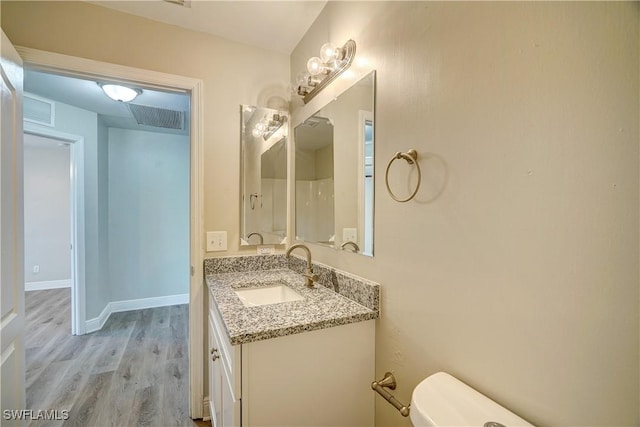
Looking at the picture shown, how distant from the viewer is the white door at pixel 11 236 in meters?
1.07

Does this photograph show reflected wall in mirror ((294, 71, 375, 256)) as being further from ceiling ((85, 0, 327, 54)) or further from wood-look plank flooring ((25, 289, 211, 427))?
wood-look plank flooring ((25, 289, 211, 427))

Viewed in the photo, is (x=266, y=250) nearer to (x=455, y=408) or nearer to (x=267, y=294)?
(x=267, y=294)

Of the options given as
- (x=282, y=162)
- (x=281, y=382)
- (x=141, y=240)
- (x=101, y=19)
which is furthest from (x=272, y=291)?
(x=141, y=240)

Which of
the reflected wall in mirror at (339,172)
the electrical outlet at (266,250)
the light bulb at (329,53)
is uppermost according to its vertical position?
the light bulb at (329,53)

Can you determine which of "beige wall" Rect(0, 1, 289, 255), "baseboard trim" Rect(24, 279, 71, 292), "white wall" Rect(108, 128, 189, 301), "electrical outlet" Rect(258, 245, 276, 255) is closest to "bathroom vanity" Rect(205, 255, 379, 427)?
"electrical outlet" Rect(258, 245, 276, 255)

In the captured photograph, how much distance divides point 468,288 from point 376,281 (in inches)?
15.7

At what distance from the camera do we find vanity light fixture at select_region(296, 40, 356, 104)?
1.25m

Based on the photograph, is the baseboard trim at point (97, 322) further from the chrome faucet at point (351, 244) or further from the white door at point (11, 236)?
the chrome faucet at point (351, 244)

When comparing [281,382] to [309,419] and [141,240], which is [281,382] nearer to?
[309,419]

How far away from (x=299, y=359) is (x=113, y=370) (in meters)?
2.08

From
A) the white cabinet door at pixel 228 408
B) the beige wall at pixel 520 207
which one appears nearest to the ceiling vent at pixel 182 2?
the beige wall at pixel 520 207

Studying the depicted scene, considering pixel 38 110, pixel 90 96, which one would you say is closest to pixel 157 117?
pixel 90 96

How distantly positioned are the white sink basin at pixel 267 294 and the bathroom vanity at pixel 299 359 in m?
0.21

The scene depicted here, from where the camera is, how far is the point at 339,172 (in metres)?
1.36
